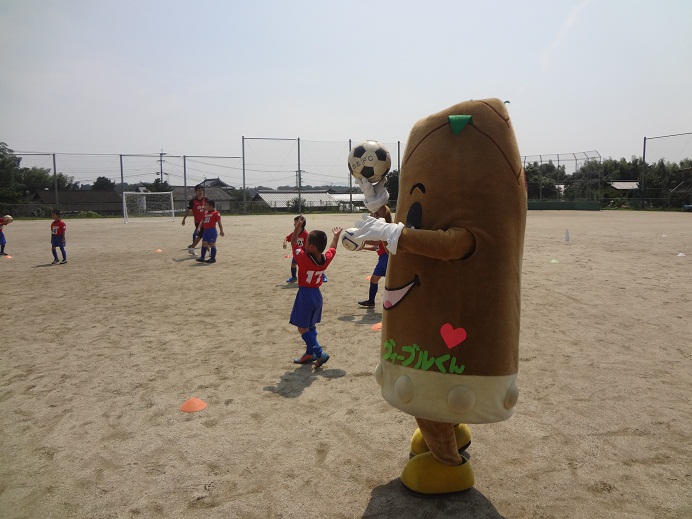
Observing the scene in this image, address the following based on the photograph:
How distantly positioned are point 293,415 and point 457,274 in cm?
258

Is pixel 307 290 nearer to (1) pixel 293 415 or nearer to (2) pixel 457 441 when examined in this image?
(1) pixel 293 415

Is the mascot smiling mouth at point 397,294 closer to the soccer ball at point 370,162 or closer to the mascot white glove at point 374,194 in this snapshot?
the mascot white glove at point 374,194

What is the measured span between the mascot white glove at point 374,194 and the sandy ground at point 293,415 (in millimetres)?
2099

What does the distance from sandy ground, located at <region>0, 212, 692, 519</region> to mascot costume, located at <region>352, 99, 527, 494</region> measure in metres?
0.94

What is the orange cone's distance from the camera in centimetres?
506

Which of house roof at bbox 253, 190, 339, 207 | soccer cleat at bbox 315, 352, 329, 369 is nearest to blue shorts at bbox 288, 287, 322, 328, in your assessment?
soccer cleat at bbox 315, 352, 329, 369

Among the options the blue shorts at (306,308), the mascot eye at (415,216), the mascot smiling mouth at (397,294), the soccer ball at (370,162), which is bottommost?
the blue shorts at (306,308)

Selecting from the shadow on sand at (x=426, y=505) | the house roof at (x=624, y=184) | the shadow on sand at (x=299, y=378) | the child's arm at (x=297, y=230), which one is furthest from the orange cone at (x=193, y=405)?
the house roof at (x=624, y=184)

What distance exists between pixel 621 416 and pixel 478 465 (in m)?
1.74

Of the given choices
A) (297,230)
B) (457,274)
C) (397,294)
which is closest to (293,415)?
(397,294)

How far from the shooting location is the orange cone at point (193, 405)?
5062 millimetres

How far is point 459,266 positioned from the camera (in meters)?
3.26

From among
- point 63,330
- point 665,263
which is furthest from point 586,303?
point 63,330

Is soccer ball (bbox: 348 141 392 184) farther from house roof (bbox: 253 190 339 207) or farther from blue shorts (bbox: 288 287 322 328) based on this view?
house roof (bbox: 253 190 339 207)
